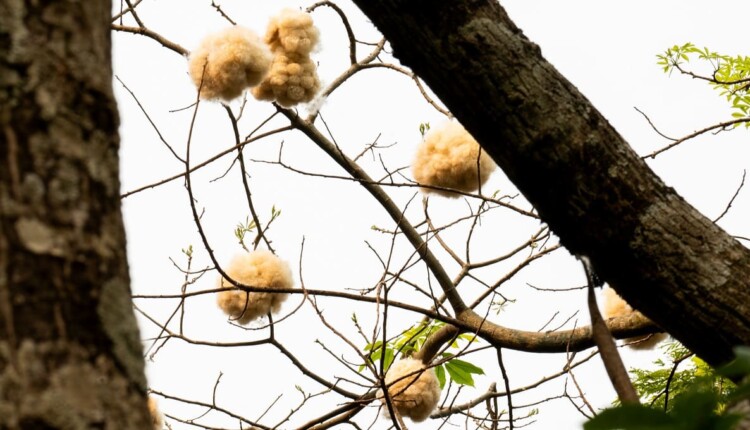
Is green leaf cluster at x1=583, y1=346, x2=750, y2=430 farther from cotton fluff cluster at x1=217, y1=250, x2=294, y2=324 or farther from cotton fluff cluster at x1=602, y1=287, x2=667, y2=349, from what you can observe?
cotton fluff cluster at x1=217, y1=250, x2=294, y2=324

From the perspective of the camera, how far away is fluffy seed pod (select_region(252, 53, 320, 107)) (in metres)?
2.92

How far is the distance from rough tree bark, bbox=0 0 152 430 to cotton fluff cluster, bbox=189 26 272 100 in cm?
202

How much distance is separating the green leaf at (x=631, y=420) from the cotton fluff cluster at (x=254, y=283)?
2.36 metres

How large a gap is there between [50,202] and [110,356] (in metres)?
0.12

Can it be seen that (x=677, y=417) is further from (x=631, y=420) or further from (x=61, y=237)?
(x=61, y=237)

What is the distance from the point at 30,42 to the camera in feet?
2.24

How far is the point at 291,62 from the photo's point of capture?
9.78ft

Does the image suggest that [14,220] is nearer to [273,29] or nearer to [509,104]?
[509,104]

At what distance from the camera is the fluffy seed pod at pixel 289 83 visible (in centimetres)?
292

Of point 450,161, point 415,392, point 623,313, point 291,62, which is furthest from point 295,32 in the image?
point 623,313

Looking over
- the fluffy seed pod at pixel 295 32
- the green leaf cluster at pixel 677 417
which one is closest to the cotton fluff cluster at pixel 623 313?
the fluffy seed pod at pixel 295 32

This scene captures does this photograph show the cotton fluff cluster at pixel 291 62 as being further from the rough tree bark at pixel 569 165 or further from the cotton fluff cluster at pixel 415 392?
the rough tree bark at pixel 569 165

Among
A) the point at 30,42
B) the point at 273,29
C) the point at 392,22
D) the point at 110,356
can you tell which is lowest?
the point at 110,356

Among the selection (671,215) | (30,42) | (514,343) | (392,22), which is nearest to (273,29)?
(514,343)
